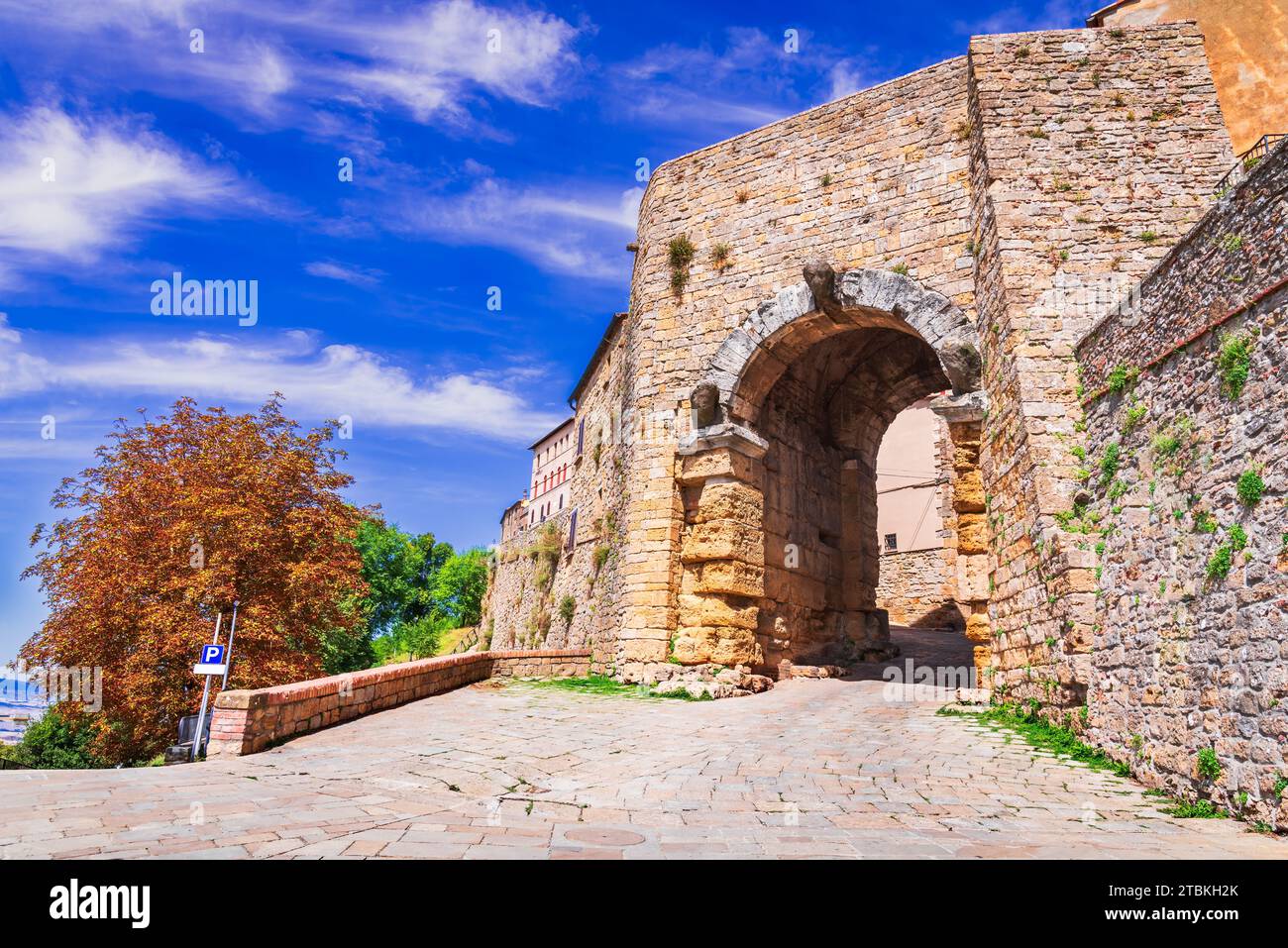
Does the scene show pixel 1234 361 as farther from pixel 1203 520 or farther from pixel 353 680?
pixel 353 680

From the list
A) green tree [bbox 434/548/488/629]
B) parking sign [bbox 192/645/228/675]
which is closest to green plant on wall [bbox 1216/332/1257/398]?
parking sign [bbox 192/645/228/675]

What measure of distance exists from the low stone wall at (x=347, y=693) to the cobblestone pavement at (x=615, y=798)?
268 mm

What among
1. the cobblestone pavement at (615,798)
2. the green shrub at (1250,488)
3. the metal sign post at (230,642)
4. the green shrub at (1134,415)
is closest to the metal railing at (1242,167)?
the green shrub at (1134,415)

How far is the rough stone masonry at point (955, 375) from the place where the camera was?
19.1 ft

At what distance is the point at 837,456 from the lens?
→ 14547mm

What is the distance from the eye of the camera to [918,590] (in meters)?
23.6

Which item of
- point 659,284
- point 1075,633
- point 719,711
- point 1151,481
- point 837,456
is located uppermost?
point 659,284

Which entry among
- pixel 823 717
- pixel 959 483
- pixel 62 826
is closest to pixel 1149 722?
pixel 823 717

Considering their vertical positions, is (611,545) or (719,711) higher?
(611,545)

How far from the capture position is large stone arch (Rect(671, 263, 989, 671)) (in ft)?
32.0

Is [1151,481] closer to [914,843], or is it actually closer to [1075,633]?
[1075,633]

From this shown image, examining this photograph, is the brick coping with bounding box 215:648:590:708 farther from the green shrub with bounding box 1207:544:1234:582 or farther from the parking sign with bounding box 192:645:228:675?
the green shrub with bounding box 1207:544:1234:582

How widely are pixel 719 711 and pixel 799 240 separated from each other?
700cm

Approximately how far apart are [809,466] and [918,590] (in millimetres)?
12044
